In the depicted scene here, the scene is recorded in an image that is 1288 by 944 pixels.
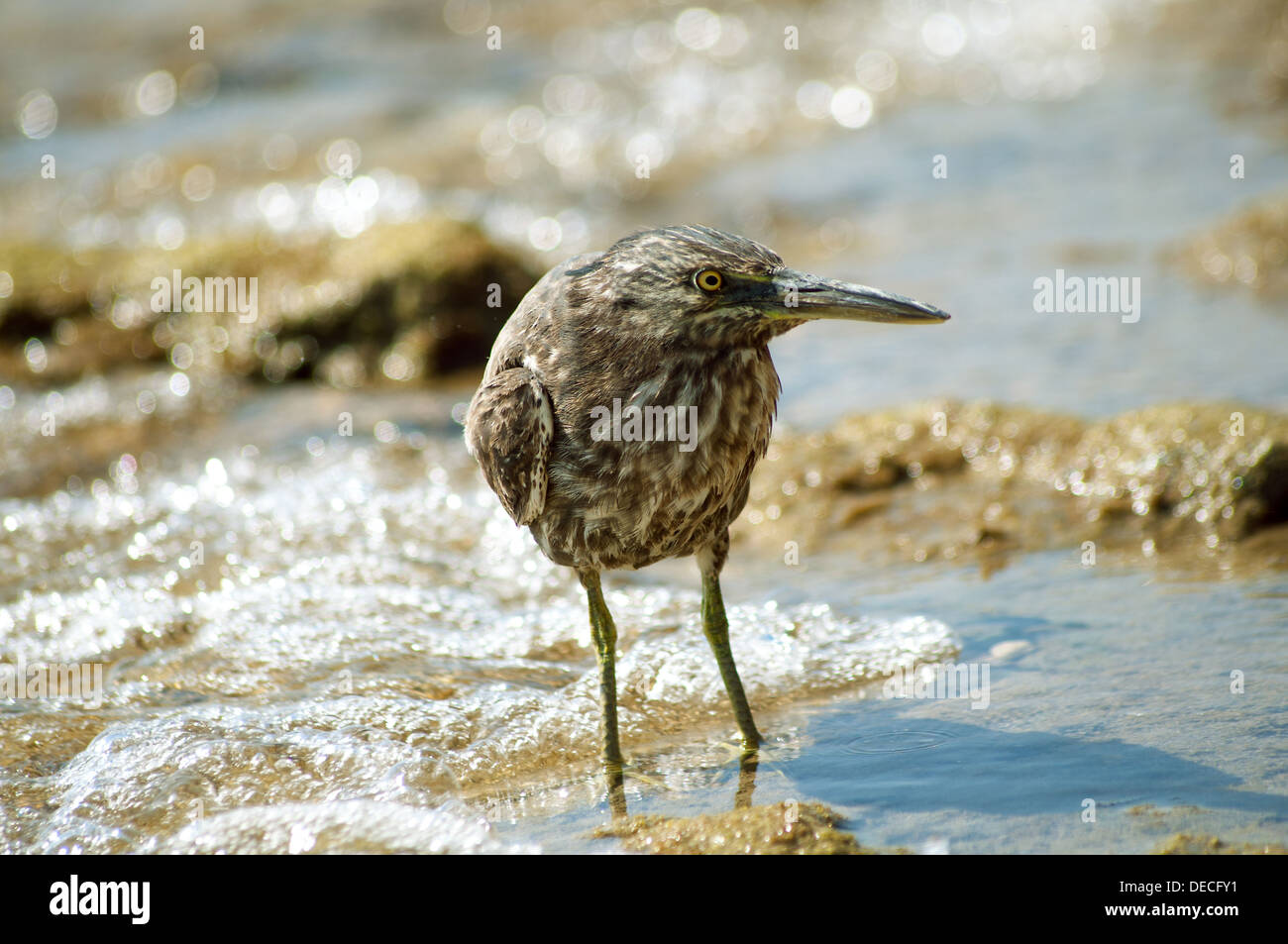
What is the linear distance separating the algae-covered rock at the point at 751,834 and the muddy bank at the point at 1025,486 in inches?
98.2

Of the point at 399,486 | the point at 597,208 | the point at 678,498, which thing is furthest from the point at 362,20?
the point at 678,498

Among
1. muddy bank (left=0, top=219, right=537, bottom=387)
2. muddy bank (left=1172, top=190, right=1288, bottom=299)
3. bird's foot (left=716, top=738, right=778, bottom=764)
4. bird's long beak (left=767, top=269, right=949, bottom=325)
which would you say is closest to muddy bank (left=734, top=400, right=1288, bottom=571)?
bird's foot (left=716, top=738, right=778, bottom=764)

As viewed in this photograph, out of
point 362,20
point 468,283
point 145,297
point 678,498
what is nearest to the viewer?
point 678,498

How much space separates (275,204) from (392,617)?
27.9 feet

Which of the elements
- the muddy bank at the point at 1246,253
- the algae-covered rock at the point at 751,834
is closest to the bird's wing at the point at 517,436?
the algae-covered rock at the point at 751,834

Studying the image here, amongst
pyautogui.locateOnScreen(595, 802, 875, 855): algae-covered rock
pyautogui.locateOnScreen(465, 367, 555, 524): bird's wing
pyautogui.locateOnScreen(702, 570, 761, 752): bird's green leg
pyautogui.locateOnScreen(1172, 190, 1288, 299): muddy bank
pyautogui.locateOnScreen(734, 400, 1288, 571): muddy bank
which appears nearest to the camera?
pyautogui.locateOnScreen(595, 802, 875, 855): algae-covered rock

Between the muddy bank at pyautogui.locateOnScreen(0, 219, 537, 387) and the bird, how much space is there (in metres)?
4.80

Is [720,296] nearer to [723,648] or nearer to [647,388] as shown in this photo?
[647,388]

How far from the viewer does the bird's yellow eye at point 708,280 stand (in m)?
4.02

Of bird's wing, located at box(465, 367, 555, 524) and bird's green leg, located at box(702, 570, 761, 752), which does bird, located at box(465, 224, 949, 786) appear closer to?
bird's wing, located at box(465, 367, 555, 524)

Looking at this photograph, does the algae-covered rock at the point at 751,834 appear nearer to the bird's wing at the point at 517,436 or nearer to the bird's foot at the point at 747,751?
the bird's foot at the point at 747,751

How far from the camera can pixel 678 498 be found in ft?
13.9

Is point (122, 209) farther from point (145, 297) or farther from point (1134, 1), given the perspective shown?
point (1134, 1)

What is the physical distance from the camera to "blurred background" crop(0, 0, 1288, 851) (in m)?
4.80
